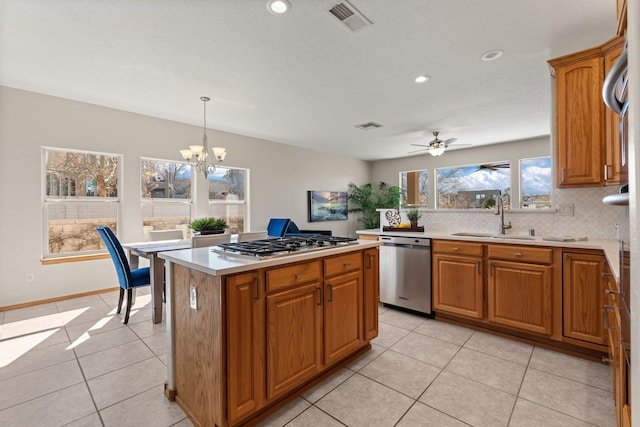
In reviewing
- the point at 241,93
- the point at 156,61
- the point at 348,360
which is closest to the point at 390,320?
the point at 348,360

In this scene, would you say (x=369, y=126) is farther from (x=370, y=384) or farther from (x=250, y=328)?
(x=250, y=328)

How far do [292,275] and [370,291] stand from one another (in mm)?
901

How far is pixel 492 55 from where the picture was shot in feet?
9.45

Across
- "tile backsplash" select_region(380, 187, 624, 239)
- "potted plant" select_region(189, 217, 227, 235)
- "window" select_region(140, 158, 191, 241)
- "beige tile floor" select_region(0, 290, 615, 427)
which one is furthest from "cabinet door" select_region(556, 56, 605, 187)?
"window" select_region(140, 158, 191, 241)

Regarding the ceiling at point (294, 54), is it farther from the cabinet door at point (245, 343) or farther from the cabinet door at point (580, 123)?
the cabinet door at point (245, 343)

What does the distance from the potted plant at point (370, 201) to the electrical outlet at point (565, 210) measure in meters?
5.53

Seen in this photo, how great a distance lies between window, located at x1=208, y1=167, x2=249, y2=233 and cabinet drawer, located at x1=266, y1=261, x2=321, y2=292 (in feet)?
13.6

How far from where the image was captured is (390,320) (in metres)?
3.11

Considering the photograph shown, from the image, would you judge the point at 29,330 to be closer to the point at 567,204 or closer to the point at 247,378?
the point at 247,378

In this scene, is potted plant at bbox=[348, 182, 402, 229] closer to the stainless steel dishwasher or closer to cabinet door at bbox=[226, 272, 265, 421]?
the stainless steel dishwasher

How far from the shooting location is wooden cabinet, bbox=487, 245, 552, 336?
242cm

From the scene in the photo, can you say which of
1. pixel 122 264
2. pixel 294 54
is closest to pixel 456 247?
pixel 294 54

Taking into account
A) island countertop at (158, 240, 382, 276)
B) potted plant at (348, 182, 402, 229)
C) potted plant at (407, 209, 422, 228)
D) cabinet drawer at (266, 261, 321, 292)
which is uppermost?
potted plant at (348, 182, 402, 229)

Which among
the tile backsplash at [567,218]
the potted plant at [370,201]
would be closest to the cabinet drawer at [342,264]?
the tile backsplash at [567,218]
